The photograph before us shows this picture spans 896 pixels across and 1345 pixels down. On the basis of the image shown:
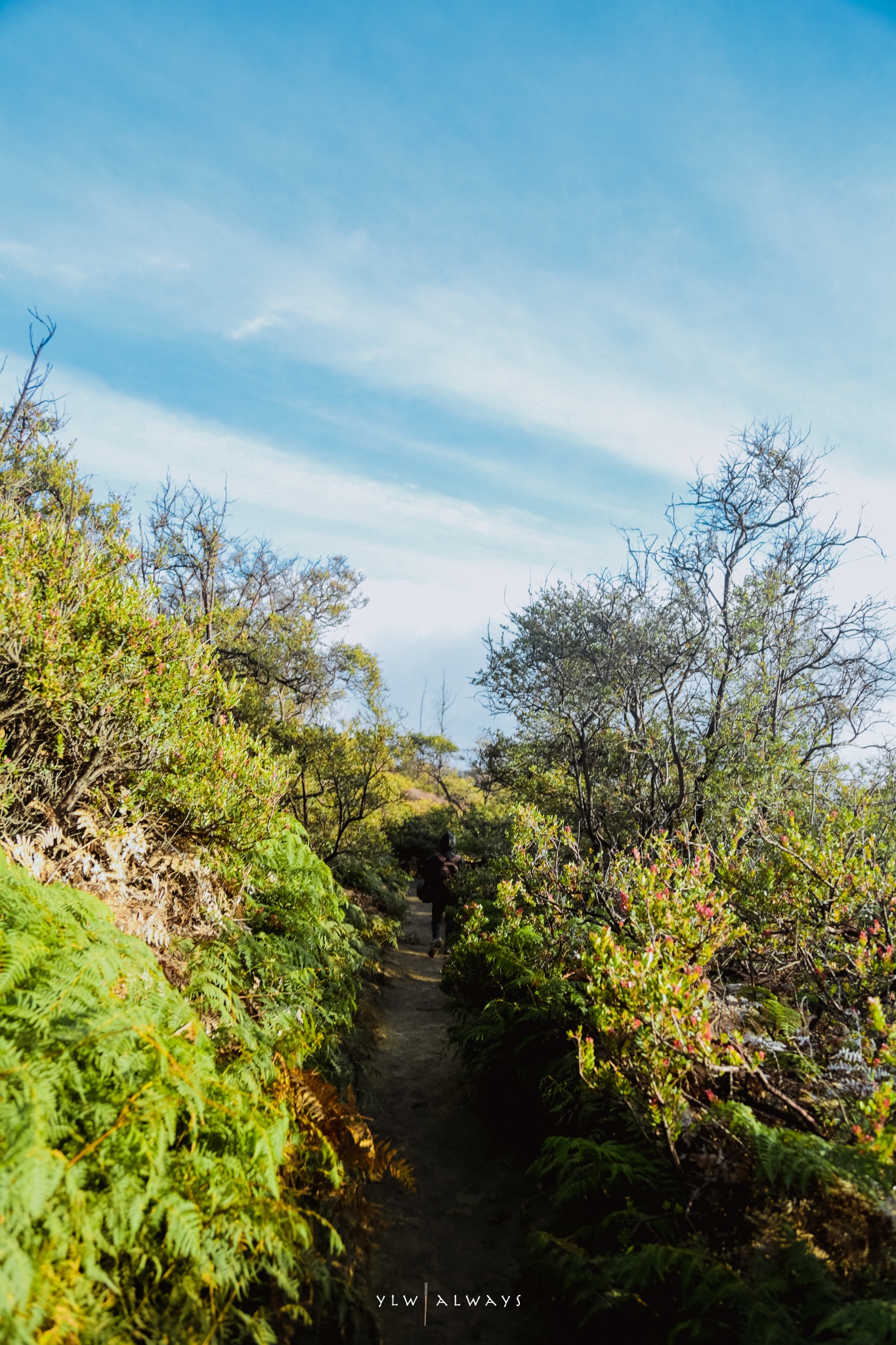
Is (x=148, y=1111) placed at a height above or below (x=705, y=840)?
below

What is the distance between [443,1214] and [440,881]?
790 cm

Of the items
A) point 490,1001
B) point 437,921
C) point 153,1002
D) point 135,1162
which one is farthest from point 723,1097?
point 437,921

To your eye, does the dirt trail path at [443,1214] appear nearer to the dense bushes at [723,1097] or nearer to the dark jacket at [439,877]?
the dense bushes at [723,1097]

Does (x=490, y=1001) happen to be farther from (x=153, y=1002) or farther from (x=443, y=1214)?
(x=153, y=1002)

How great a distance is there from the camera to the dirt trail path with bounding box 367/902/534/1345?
3252 millimetres

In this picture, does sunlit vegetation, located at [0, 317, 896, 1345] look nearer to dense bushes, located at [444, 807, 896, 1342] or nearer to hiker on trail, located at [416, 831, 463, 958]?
dense bushes, located at [444, 807, 896, 1342]

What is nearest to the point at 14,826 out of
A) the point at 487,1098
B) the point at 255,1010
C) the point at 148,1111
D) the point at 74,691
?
the point at 74,691

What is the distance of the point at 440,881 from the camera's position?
12023 mm

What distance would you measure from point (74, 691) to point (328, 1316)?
156 inches

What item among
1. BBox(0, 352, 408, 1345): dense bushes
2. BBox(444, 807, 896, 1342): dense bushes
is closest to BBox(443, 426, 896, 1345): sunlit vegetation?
BBox(444, 807, 896, 1342): dense bushes

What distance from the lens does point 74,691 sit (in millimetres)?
4715

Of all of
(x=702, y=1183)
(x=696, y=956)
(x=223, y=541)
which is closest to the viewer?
(x=702, y=1183)

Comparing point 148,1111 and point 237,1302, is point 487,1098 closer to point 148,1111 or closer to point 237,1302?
point 237,1302

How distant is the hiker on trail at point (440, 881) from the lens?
1195 cm
